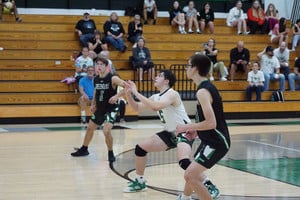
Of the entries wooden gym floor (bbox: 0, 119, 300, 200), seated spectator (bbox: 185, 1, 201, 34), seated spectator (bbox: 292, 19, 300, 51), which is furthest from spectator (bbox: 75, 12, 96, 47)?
seated spectator (bbox: 292, 19, 300, 51)

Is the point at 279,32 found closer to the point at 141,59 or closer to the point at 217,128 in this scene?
the point at 141,59

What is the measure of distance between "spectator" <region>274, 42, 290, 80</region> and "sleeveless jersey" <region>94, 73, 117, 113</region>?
35.3ft

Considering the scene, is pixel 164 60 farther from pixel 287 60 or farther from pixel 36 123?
pixel 36 123

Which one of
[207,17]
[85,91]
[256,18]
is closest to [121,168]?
[85,91]

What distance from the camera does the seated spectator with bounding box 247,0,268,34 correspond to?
2130cm

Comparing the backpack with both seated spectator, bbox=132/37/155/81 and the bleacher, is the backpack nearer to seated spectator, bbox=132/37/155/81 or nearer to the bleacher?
the bleacher

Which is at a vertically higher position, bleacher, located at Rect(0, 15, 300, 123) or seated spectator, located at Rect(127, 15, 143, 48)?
seated spectator, located at Rect(127, 15, 143, 48)

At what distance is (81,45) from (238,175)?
436 inches

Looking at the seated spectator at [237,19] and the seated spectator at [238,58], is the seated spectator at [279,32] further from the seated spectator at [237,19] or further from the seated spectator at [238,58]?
the seated spectator at [238,58]

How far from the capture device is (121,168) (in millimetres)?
8836

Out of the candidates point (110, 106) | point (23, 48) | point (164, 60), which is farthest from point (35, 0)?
point (110, 106)

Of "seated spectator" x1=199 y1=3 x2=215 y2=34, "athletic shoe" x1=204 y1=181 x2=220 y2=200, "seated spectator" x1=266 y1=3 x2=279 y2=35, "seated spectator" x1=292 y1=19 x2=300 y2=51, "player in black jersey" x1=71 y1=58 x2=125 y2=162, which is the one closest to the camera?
"athletic shoe" x1=204 y1=181 x2=220 y2=200

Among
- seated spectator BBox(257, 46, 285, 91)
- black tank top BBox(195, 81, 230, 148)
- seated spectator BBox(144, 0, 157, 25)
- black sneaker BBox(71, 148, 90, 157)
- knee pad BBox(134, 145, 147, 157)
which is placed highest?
seated spectator BBox(144, 0, 157, 25)

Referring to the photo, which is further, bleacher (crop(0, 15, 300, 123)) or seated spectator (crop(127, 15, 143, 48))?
seated spectator (crop(127, 15, 143, 48))
